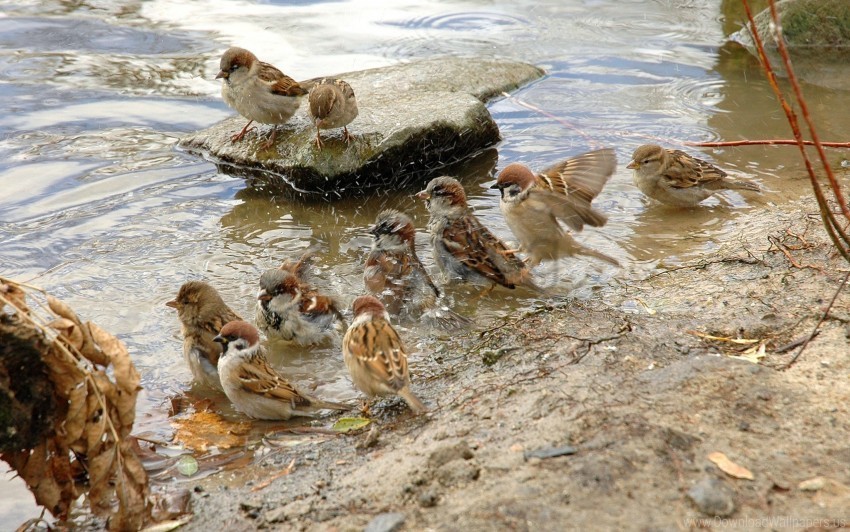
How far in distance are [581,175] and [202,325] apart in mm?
3243

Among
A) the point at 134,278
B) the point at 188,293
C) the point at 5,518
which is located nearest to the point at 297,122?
the point at 134,278

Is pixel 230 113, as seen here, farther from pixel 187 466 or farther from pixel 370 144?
pixel 187 466

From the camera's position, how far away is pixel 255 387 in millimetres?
4754

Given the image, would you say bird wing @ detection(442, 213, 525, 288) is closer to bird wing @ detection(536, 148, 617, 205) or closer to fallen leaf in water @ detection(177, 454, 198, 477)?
bird wing @ detection(536, 148, 617, 205)

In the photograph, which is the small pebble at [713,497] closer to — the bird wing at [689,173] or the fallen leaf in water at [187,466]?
the fallen leaf in water at [187,466]

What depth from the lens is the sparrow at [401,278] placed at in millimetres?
5996

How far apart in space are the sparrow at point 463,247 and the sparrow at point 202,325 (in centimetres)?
176

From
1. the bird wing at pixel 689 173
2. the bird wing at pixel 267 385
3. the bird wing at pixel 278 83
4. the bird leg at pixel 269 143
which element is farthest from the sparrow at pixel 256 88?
the bird wing at pixel 267 385

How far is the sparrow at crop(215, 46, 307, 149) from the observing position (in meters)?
8.15

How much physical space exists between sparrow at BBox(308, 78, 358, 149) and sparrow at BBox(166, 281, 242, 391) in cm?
268

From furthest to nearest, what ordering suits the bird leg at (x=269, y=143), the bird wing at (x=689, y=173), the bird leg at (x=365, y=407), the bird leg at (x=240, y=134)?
the bird leg at (x=240, y=134), the bird leg at (x=269, y=143), the bird wing at (x=689, y=173), the bird leg at (x=365, y=407)

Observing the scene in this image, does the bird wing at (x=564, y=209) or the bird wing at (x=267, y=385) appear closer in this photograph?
the bird wing at (x=267, y=385)

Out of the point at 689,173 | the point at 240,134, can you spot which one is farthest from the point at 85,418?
the point at 689,173

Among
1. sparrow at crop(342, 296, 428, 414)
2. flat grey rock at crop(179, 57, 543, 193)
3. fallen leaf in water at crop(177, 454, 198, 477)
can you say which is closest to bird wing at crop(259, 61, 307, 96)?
flat grey rock at crop(179, 57, 543, 193)
